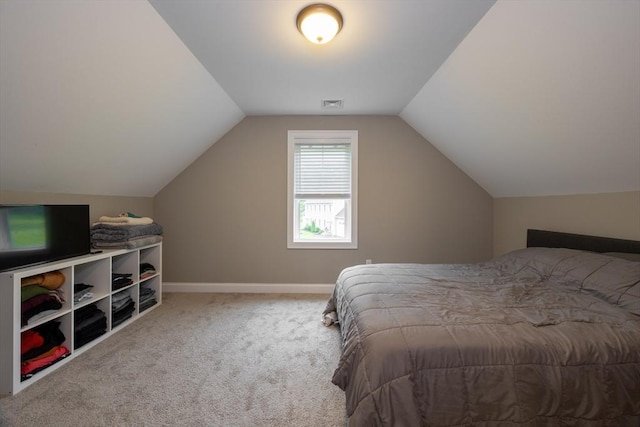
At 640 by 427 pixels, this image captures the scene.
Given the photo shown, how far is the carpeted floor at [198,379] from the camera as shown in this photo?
1457 mm

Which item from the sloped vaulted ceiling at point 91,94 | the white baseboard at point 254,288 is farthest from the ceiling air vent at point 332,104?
the white baseboard at point 254,288

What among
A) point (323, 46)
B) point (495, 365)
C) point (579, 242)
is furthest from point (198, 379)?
point (579, 242)

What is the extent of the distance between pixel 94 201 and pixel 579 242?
4.60 meters

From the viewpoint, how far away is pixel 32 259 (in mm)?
1834

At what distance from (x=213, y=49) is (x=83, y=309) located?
2369 millimetres

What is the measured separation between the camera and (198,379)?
1758 mm

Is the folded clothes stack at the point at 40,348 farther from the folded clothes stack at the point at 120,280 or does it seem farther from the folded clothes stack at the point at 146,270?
the folded clothes stack at the point at 146,270

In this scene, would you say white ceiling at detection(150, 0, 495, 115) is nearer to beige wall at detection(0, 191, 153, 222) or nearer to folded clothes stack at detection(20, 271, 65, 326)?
beige wall at detection(0, 191, 153, 222)

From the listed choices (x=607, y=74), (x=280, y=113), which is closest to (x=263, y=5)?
(x=280, y=113)

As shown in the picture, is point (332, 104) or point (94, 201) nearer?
point (94, 201)

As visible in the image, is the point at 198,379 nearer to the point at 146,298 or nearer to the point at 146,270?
the point at 146,298

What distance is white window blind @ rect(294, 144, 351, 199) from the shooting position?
3504 millimetres

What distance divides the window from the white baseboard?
0.53 meters

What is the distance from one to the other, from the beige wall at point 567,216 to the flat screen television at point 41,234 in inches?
173
